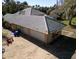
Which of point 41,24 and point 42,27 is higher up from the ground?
point 41,24

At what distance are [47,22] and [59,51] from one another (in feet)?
8.21

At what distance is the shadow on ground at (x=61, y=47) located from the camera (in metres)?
6.66

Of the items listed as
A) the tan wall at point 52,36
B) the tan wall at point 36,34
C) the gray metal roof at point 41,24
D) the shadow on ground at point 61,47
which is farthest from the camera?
the gray metal roof at point 41,24

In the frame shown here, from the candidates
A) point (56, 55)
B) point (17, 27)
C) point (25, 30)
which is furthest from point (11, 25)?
point (56, 55)

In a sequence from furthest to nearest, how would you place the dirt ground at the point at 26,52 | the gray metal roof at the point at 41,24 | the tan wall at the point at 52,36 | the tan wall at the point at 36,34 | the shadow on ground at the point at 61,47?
the gray metal roof at the point at 41,24 → the tan wall at the point at 36,34 → the tan wall at the point at 52,36 → the shadow on ground at the point at 61,47 → the dirt ground at the point at 26,52

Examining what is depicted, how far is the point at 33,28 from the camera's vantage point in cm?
962

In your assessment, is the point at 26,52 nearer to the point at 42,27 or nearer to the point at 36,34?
the point at 42,27

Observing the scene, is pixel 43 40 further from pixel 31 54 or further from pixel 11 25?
pixel 11 25

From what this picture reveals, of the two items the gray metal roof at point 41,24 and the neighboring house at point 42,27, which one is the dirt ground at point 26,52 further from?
the gray metal roof at point 41,24

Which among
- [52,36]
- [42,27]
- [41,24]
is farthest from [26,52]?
[41,24]

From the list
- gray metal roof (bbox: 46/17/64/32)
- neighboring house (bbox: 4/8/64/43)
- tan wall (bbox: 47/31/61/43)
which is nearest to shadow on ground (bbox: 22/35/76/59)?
tan wall (bbox: 47/31/61/43)

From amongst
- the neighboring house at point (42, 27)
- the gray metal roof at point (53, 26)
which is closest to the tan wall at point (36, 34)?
the neighboring house at point (42, 27)

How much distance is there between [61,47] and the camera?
775 cm

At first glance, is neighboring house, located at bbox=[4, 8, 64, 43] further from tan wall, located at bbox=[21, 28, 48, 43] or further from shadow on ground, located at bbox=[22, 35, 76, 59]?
shadow on ground, located at bbox=[22, 35, 76, 59]
